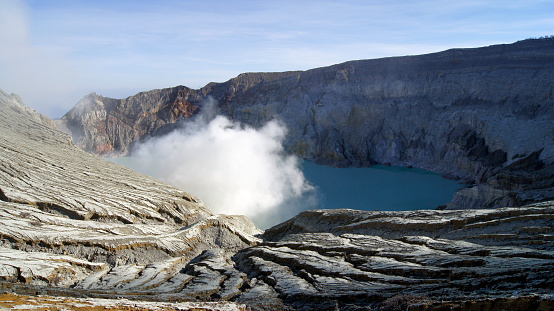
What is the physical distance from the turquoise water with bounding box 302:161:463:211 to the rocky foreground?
1045 cm

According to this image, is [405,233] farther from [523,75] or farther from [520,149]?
[523,75]

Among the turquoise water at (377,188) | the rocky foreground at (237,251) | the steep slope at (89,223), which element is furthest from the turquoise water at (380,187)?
the steep slope at (89,223)

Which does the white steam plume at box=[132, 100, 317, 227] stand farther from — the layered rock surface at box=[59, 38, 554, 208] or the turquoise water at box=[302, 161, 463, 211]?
the layered rock surface at box=[59, 38, 554, 208]

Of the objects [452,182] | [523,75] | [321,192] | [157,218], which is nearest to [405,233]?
[157,218]

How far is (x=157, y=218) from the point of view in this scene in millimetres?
16078

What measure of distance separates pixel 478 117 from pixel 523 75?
511 cm

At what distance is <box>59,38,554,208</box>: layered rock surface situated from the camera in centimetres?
3077

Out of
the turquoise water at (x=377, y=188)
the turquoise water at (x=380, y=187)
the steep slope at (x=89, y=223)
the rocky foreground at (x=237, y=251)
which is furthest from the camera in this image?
the turquoise water at (x=380, y=187)

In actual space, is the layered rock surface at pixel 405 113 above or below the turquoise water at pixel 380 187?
above

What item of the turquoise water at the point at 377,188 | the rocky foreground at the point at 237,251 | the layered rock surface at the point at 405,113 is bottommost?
the turquoise water at the point at 377,188

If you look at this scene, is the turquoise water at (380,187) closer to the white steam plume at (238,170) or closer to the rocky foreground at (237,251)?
the white steam plume at (238,170)

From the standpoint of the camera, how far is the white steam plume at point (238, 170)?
1085 inches

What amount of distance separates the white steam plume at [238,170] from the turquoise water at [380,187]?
1696 millimetres

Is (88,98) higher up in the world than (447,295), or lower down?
higher up
